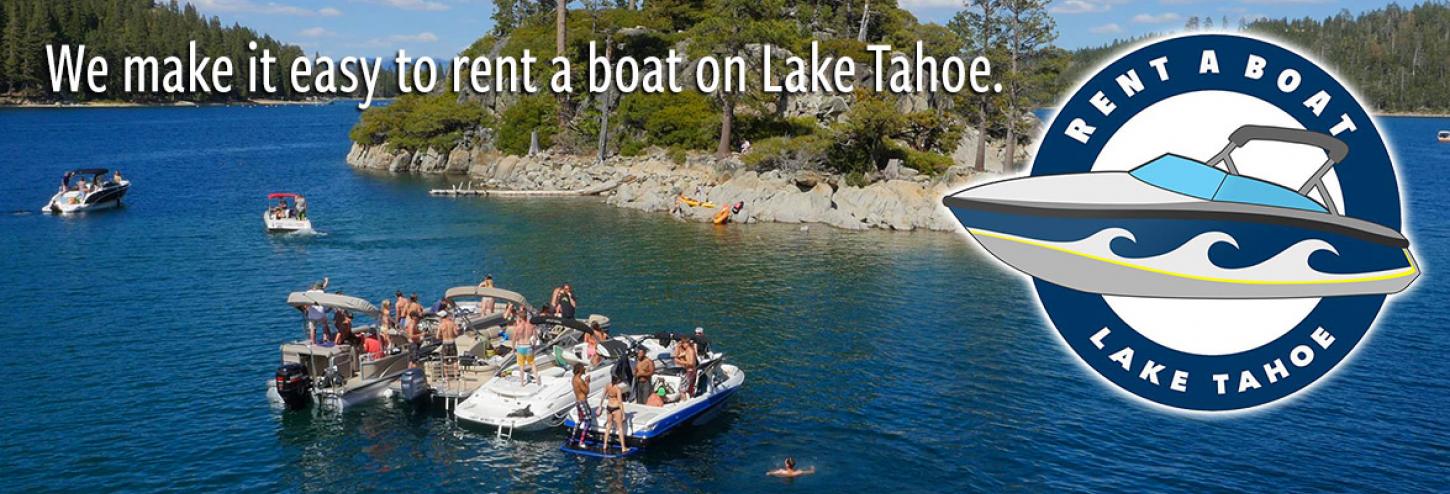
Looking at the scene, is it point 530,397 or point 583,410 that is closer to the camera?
point 583,410

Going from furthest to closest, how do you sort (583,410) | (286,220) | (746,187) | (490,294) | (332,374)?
(746,187), (286,220), (490,294), (332,374), (583,410)

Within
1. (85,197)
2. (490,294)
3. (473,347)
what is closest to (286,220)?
(85,197)

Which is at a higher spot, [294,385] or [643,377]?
[643,377]

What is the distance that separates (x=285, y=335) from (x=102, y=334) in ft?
21.5

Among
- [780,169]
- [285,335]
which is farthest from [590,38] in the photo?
[285,335]

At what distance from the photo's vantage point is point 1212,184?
38.5 ft

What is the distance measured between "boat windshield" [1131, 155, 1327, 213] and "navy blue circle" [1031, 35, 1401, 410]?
0.69 m

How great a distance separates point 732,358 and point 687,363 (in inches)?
265

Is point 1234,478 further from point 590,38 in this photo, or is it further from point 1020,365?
point 590,38

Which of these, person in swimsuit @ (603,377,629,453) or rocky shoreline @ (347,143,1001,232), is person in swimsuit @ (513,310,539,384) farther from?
rocky shoreline @ (347,143,1001,232)

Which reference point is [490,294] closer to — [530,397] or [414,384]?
[414,384]

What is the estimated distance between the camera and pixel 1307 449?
1065 inches

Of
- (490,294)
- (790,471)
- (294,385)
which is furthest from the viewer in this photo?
(490,294)

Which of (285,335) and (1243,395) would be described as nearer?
(1243,395)
